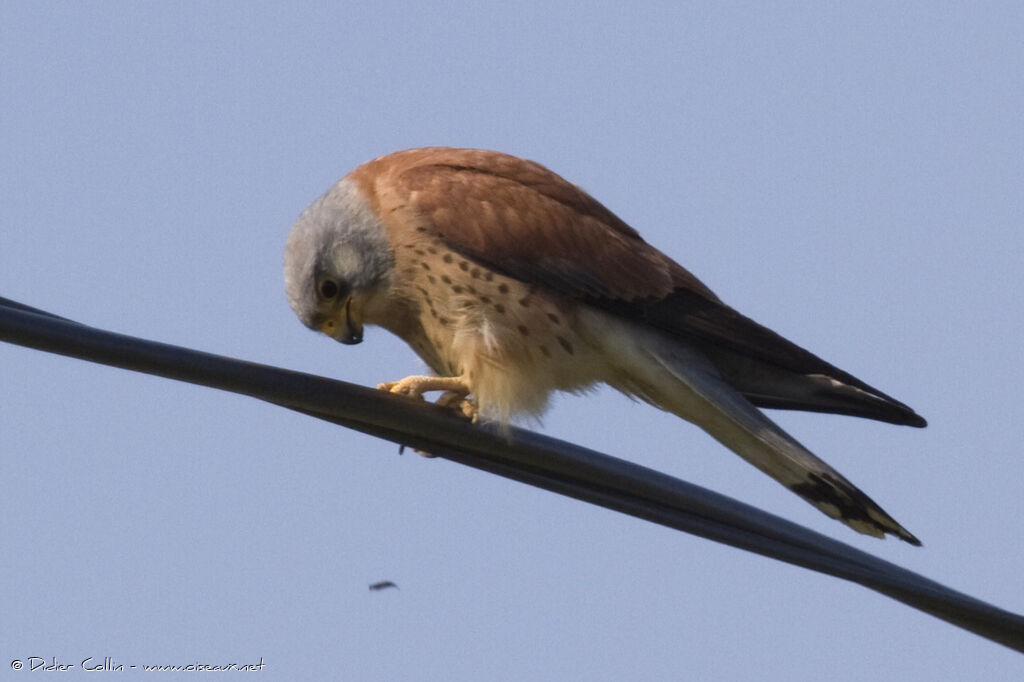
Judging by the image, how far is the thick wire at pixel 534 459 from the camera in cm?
279

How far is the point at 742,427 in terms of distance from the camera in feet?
14.7

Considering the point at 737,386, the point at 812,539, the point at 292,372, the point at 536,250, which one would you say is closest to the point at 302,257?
the point at 536,250

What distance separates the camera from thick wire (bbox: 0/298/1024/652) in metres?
2.79

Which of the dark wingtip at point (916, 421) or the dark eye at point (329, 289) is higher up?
the dark eye at point (329, 289)

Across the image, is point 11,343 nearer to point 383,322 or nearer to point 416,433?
point 416,433

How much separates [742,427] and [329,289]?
132cm

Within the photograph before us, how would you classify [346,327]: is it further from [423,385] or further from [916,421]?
[916,421]

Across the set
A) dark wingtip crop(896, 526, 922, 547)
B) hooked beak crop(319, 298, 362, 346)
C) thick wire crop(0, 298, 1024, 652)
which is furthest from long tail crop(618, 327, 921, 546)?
thick wire crop(0, 298, 1024, 652)

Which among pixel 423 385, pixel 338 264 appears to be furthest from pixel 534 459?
pixel 338 264

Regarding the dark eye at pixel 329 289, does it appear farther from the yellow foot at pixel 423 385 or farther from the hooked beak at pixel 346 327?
the yellow foot at pixel 423 385

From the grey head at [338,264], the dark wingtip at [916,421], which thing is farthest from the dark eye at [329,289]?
the dark wingtip at [916,421]

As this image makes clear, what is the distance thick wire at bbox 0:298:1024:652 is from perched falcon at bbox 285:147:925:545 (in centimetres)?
97

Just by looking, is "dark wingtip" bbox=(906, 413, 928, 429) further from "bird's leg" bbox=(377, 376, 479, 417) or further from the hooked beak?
the hooked beak

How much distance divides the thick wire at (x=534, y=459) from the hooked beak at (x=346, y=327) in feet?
4.29
